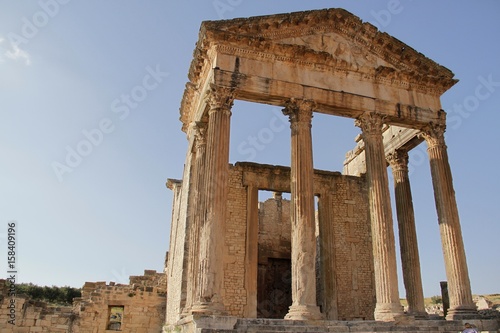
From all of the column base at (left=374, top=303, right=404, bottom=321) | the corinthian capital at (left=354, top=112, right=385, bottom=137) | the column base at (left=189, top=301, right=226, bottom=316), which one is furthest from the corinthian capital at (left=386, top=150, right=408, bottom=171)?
the column base at (left=189, top=301, right=226, bottom=316)

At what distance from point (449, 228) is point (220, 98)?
8.73 m

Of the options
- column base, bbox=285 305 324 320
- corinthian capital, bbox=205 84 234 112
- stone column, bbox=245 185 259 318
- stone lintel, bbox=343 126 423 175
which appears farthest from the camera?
stone lintel, bbox=343 126 423 175

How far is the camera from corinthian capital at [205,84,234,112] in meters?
12.9

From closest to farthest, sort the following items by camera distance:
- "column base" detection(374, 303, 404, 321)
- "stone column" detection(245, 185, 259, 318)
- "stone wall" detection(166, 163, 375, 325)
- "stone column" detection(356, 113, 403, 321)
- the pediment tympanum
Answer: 1. "column base" detection(374, 303, 404, 321)
2. "stone column" detection(356, 113, 403, 321)
3. the pediment tympanum
4. "stone column" detection(245, 185, 259, 318)
5. "stone wall" detection(166, 163, 375, 325)

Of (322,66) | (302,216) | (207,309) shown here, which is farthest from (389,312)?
(322,66)

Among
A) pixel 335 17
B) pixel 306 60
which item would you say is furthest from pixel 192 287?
pixel 335 17

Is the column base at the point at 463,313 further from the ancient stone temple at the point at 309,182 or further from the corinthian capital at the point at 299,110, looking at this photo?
the corinthian capital at the point at 299,110

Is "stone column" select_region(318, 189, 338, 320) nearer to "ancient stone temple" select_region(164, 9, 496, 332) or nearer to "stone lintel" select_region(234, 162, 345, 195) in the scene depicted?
"ancient stone temple" select_region(164, 9, 496, 332)

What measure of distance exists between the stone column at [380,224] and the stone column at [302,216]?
2.07 m

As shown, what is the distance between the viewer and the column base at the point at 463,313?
12719mm

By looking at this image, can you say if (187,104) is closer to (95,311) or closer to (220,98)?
(220,98)

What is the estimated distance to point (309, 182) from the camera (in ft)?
42.4

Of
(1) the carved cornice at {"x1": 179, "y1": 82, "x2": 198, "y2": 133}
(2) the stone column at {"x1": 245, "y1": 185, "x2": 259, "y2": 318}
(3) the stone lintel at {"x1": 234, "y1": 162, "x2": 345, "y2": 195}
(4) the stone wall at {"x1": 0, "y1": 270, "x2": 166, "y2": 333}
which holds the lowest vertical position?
(4) the stone wall at {"x1": 0, "y1": 270, "x2": 166, "y2": 333}

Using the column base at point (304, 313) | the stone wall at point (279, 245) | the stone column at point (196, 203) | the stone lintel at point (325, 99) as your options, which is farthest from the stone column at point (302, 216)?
the stone wall at point (279, 245)
